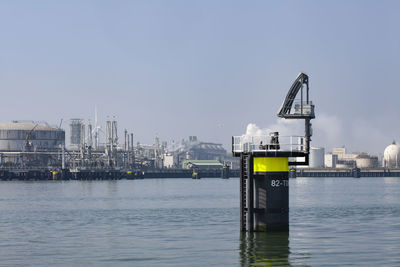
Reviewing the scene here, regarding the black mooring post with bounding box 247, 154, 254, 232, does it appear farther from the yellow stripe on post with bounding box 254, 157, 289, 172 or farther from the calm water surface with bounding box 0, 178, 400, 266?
the calm water surface with bounding box 0, 178, 400, 266

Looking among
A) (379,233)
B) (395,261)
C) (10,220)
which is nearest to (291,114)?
(379,233)

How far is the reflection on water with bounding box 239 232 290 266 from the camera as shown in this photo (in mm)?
38312

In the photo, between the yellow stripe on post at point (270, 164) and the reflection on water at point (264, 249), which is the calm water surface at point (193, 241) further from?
the yellow stripe on post at point (270, 164)

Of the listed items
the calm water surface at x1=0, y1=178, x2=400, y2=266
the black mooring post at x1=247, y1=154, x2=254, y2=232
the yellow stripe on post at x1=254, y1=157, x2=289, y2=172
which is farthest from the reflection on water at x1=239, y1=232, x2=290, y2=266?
the yellow stripe on post at x1=254, y1=157, x2=289, y2=172

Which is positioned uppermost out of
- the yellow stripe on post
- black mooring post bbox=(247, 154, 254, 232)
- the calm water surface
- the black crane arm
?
the black crane arm

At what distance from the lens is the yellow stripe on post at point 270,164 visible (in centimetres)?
4459

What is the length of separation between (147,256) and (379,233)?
742 inches

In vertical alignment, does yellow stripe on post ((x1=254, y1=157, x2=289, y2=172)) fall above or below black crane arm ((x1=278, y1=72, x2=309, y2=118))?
below

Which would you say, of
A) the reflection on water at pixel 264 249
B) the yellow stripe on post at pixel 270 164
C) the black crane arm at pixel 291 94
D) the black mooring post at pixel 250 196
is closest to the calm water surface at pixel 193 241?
the reflection on water at pixel 264 249

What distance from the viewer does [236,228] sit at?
2159 inches

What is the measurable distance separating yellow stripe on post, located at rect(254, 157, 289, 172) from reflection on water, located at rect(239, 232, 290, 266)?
3.88 metres

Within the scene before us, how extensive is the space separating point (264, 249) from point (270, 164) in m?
5.47

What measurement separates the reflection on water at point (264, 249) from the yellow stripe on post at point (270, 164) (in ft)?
12.7

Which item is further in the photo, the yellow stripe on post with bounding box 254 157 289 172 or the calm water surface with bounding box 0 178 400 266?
the yellow stripe on post with bounding box 254 157 289 172
